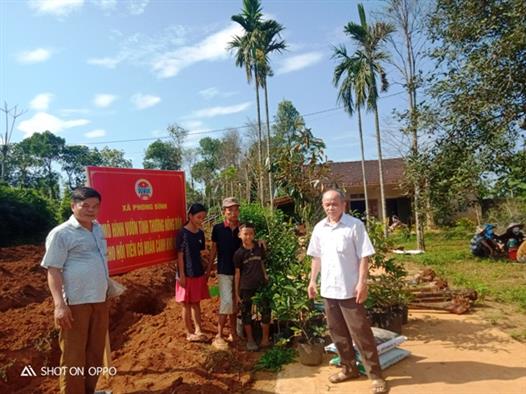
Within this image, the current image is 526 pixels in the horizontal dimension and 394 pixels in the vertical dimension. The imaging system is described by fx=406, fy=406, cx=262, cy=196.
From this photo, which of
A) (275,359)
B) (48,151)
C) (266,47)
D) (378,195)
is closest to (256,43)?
(266,47)

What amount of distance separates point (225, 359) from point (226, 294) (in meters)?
0.65

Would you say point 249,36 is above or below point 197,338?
above

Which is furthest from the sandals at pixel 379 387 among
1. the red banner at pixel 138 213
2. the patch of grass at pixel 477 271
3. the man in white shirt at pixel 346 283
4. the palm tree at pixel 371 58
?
the palm tree at pixel 371 58

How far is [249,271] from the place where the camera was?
4.27 metres

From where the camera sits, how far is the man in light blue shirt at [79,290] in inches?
110

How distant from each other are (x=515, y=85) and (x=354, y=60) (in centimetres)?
1238

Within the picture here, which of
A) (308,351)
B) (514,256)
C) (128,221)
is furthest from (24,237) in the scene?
(514,256)

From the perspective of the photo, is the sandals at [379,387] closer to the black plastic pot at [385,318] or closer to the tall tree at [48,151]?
the black plastic pot at [385,318]

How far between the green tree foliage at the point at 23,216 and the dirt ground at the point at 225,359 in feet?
39.0

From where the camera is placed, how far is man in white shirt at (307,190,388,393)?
10.8ft

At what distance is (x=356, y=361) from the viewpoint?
143 inches

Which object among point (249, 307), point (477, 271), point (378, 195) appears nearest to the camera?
point (249, 307)

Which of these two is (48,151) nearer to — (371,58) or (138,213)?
(371,58)

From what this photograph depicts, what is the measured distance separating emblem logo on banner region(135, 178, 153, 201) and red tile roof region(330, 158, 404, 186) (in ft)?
60.6
